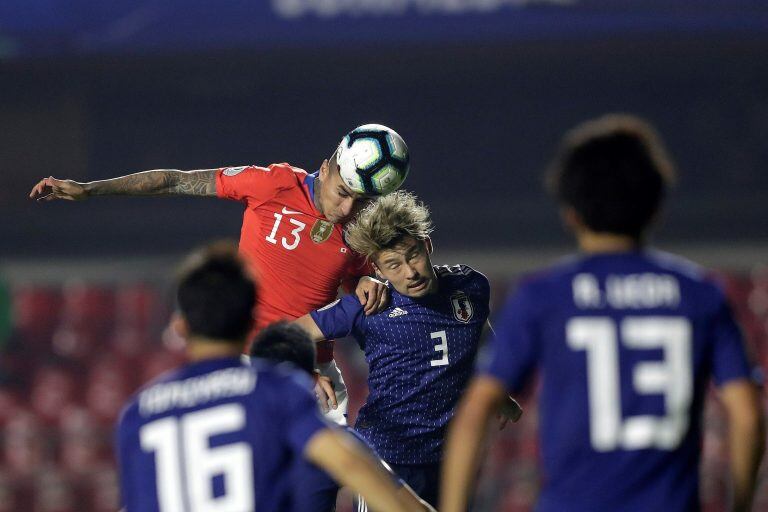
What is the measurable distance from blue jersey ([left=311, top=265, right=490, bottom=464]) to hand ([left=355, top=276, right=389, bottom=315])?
4cm

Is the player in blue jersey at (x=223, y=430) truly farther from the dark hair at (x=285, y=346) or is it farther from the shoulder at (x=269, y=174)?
the shoulder at (x=269, y=174)

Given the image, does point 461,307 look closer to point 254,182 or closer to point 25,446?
point 254,182

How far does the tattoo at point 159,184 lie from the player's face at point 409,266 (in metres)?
1.08

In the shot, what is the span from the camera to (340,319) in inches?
222

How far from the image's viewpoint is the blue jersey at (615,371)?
3125 millimetres

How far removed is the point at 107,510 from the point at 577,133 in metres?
11.3

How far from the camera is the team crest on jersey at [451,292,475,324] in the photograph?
564cm

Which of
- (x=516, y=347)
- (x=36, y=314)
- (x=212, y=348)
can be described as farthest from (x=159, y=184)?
(x=36, y=314)

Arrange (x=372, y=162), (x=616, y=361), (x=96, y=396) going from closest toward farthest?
(x=616, y=361) → (x=372, y=162) → (x=96, y=396)

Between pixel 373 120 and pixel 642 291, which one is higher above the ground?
pixel 373 120

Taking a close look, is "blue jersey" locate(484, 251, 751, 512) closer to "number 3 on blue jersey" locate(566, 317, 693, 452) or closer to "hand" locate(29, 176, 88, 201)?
"number 3 on blue jersey" locate(566, 317, 693, 452)

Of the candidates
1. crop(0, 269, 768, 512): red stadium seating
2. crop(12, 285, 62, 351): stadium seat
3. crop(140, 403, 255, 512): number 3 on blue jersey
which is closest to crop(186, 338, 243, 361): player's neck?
crop(140, 403, 255, 512): number 3 on blue jersey

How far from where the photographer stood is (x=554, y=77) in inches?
781

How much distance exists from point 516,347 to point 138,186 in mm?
3224
